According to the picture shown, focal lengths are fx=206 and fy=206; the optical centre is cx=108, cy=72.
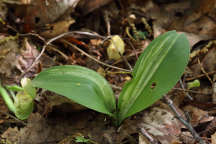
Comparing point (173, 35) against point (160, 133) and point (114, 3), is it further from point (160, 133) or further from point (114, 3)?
point (114, 3)

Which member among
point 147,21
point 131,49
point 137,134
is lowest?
point 137,134

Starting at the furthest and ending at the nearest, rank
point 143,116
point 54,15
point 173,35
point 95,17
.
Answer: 1. point 95,17
2. point 54,15
3. point 143,116
4. point 173,35

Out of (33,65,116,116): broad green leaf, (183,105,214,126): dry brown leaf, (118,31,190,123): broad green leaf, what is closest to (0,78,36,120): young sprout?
(33,65,116,116): broad green leaf

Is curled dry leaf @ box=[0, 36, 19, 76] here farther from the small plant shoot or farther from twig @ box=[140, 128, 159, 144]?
twig @ box=[140, 128, 159, 144]

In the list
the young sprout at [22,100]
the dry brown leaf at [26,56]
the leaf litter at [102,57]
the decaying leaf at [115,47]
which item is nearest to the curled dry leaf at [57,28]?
the leaf litter at [102,57]

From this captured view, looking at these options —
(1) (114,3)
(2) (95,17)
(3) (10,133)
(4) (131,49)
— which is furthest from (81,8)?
(3) (10,133)

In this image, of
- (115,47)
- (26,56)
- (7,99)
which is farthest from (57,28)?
(7,99)

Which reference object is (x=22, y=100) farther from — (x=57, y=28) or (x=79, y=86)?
(x=57, y=28)
